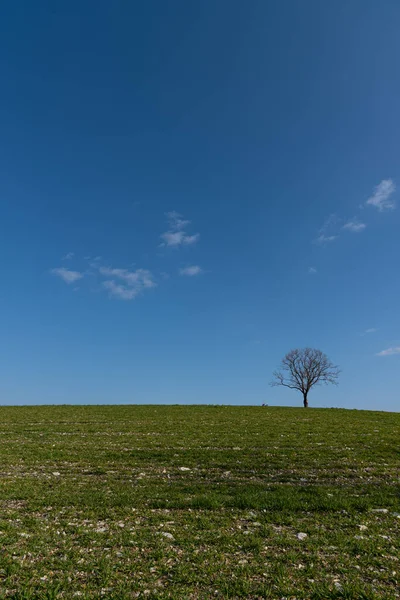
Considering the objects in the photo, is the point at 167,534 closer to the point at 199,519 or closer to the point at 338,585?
the point at 199,519

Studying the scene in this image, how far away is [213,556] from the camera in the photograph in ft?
29.1

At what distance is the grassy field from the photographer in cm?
778

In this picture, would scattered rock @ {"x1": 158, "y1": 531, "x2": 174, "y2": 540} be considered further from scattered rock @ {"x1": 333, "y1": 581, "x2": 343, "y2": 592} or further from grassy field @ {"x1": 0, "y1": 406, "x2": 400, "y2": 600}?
scattered rock @ {"x1": 333, "y1": 581, "x2": 343, "y2": 592}

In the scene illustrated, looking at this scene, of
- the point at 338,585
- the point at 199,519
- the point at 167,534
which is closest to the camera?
the point at 338,585

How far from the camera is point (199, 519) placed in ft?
37.5

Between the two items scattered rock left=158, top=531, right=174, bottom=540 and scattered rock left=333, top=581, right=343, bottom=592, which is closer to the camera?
scattered rock left=333, top=581, right=343, bottom=592

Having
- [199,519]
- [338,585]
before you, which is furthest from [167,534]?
[338,585]

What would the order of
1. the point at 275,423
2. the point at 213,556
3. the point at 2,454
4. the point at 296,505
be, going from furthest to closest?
the point at 275,423 < the point at 2,454 < the point at 296,505 < the point at 213,556

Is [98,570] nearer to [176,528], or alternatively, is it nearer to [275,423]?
[176,528]

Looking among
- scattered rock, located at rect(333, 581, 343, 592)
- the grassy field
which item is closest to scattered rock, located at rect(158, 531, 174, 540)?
the grassy field

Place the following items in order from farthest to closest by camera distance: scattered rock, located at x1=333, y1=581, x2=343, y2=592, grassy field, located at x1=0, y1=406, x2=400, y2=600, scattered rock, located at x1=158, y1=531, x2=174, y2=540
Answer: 1. scattered rock, located at x1=158, y1=531, x2=174, y2=540
2. grassy field, located at x1=0, y1=406, x2=400, y2=600
3. scattered rock, located at x1=333, y1=581, x2=343, y2=592

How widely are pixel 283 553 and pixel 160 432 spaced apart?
2230 cm

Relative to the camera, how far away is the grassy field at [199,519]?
778cm

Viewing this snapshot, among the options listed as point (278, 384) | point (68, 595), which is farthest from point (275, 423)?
point (278, 384)
